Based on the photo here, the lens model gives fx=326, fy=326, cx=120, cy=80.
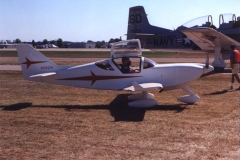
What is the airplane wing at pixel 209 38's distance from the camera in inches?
661

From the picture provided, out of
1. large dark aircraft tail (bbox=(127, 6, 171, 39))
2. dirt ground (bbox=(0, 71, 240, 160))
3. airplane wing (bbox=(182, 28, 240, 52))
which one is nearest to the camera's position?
dirt ground (bbox=(0, 71, 240, 160))

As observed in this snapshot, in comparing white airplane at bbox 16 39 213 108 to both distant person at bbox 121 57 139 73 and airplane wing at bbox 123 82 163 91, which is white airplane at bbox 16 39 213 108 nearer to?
distant person at bbox 121 57 139 73

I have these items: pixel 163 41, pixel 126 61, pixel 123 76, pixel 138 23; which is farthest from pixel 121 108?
pixel 138 23

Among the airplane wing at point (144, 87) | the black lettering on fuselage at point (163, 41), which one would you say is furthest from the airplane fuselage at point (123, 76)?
the black lettering on fuselage at point (163, 41)

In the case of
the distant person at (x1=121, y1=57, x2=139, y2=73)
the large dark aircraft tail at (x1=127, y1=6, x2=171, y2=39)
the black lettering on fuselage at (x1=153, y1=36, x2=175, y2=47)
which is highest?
the large dark aircraft tail at (x1=127, y1=6, x2=171, y2=39)

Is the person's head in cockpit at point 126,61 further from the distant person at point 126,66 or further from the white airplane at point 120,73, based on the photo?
the white airplane at point 120,73

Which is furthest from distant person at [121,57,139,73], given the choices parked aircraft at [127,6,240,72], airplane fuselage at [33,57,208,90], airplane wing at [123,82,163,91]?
parked aircraft at [127,6,240,72]

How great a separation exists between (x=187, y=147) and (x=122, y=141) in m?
1.22

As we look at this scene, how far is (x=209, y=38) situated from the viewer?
17.8m

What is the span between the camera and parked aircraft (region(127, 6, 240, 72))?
18.0 m

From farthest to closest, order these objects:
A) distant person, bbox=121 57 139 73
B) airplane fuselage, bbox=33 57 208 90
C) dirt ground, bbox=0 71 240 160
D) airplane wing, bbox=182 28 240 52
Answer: airplane wing, bbox=182 28 240 52, distant person, bbox=121 57 139 73, airplane fuselage, bbox=33 57 208 90, dirt ground, bbox=0 71 240 160

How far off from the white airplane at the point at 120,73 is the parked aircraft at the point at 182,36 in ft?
24.5

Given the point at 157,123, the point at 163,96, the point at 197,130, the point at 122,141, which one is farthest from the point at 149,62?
the point at 122,141

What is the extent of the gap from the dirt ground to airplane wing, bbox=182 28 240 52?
233 inches
